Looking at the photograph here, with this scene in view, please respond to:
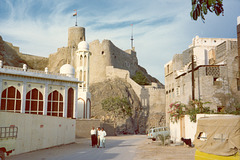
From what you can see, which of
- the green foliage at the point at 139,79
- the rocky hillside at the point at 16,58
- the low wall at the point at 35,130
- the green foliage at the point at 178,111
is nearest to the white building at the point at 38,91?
the low wall at the point at 35,130

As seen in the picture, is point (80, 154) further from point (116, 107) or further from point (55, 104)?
point (116, 107)

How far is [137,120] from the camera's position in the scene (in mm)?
60938

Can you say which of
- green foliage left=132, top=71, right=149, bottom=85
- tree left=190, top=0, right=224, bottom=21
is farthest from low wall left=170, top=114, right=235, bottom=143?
green foliage left=132, top=71, right=149, bottom=85

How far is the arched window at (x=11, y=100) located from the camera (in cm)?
2867

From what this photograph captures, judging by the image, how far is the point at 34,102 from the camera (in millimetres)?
30750

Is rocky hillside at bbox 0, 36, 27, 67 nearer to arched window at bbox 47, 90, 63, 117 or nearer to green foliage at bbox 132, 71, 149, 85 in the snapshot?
green foliage at bbox 132, 71, 149, 85

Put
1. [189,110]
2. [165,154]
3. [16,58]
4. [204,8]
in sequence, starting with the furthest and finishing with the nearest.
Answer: [16,58] < [189,110] < [165,154] < [204,8]

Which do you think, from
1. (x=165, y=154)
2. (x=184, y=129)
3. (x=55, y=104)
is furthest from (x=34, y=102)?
(x=165, y=154)

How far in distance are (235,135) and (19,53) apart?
244 ft

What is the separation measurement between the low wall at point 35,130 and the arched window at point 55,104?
840 cm

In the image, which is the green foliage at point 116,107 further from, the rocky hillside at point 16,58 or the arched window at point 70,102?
the rocky hillside at point 16,58

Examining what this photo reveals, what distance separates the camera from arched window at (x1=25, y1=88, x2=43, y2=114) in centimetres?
3036

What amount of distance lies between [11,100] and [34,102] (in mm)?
2574

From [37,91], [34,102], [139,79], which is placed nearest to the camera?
[34,102]
